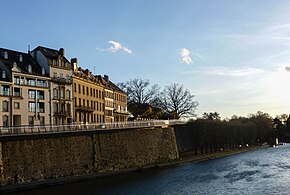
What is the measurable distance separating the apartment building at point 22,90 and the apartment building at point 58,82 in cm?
95

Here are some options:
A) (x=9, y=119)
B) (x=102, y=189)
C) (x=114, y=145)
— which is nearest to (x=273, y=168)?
(x=114, y=145)

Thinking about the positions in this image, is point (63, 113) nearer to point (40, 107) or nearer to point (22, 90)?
point (40, 107)

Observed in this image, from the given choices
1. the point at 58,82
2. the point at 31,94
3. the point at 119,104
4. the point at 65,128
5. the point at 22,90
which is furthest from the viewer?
the point at 119,104

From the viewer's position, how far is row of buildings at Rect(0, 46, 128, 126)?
4312 centimetres

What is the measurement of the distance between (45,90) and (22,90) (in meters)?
4.24

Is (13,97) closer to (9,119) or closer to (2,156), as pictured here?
(9,119)

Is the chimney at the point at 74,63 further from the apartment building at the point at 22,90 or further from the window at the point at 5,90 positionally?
the window at the point at 5,90

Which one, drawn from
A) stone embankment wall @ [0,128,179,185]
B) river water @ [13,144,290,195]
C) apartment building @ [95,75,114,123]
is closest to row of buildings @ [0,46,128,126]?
apartment building @ [95,75,114,123]

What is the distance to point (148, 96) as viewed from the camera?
8375cm

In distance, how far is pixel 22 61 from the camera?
47688mm

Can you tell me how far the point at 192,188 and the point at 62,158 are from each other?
14334 millimetres

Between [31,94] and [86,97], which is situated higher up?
[86,97]

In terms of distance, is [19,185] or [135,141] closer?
[19,185]

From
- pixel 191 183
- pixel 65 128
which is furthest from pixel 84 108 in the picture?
pixel 191 183
